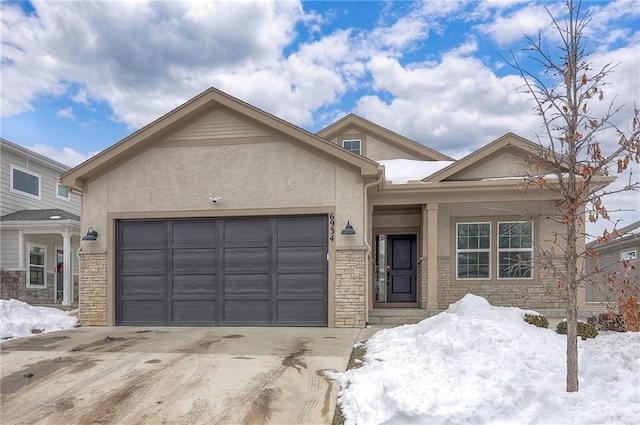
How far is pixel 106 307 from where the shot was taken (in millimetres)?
9758

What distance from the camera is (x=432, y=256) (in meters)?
10.2

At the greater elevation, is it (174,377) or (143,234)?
(143,234)

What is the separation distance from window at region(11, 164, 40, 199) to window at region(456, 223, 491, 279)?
1533cm

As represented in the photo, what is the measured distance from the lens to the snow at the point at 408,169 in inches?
441

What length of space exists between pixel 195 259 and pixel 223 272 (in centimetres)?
72

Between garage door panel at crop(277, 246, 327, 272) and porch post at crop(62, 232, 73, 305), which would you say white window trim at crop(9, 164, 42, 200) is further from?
garage door panel at crop(277, 246, 327, 272)

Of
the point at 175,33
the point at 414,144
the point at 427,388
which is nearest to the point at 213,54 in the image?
the point at 175,33

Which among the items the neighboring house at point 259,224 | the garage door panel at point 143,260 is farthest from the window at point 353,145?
the garage door panel at point 143,260

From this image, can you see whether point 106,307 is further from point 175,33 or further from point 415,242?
point 415,242

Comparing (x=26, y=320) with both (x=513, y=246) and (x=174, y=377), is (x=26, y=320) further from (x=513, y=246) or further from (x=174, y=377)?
(x=513, y=246)

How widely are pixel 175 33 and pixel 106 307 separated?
7.06m

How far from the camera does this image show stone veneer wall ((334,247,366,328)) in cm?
884

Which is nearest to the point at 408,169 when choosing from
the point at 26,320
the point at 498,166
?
the point at 498,166

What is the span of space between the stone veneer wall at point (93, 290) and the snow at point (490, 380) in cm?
678
